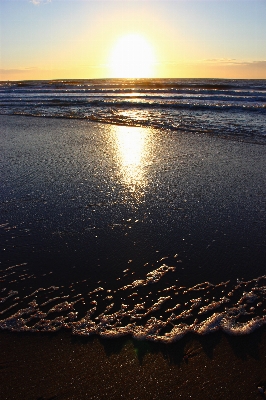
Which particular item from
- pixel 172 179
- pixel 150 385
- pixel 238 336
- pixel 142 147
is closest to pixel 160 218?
pixel 172 179

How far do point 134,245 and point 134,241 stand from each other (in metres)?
0.11

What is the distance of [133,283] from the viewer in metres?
3.68

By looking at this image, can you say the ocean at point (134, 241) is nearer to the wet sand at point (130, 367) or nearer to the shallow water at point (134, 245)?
the shallow water at point (134, 245)

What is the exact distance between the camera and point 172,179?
22.8ft

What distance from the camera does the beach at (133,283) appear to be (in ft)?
8.64

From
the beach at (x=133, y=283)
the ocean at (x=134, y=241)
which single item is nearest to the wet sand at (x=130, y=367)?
the beach at (x=133, y=283)

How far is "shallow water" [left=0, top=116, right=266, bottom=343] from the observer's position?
3.25 m

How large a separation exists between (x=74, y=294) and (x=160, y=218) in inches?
81.6

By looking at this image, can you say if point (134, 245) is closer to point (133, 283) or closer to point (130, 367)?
point (133, 283)

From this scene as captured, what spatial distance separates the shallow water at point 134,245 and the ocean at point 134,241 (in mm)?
14

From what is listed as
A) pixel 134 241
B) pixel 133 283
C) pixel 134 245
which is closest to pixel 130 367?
pixel 133 283

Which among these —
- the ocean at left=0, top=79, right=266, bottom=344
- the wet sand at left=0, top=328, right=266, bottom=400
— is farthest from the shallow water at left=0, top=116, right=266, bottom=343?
the wet sand at left=0, top=328, right=266, bottom=400

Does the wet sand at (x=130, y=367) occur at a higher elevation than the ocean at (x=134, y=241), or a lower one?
lower

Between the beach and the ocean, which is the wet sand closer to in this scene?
the beach
